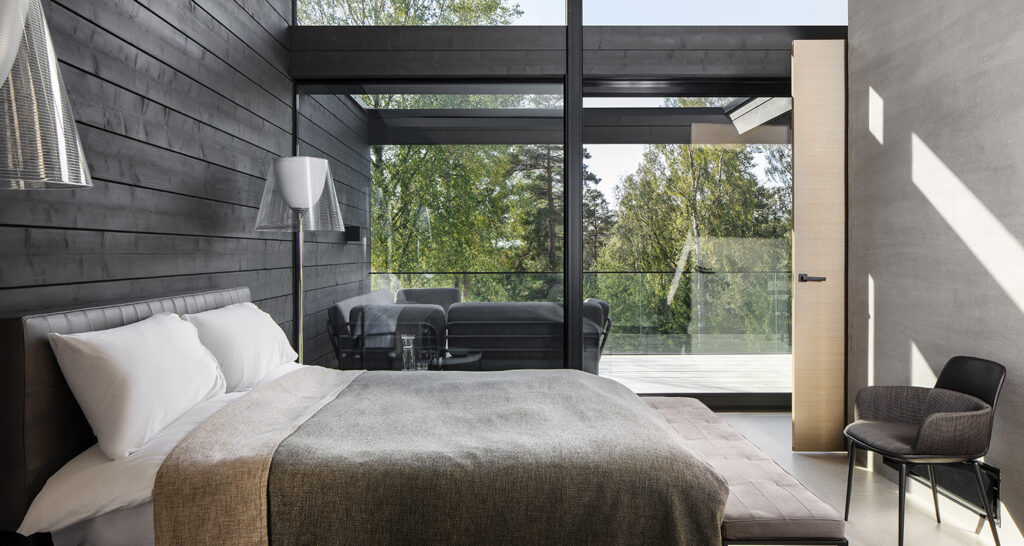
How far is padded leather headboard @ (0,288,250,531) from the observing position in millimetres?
1527

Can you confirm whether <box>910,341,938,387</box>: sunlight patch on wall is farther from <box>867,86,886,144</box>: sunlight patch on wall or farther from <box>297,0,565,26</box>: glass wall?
<box>297,0,565,26</box>: glass wall

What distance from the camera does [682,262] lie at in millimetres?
4137

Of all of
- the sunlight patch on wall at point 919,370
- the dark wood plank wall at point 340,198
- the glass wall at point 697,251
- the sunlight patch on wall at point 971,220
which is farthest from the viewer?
the glass wall at point 697,251

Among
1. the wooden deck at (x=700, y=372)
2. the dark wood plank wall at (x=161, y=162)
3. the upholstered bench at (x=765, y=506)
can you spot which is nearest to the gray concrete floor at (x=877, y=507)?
the wooden deck at (x=700, y=372)

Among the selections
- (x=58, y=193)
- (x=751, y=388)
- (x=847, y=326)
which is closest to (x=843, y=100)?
(x=847, y=326)

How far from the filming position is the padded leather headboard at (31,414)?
1.53 meters

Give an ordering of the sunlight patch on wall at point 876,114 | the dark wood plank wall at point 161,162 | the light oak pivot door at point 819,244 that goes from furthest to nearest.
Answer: the light oak pivot door at point 819,244, the sunlight patch on wall at point 876,114, the dark wood plank wall at point 161,162

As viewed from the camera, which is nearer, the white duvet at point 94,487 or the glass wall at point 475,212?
the white duvet at point 94,487

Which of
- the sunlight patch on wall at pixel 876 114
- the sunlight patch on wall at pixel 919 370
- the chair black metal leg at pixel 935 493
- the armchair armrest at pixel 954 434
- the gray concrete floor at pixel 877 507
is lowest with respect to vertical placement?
the gray concrete floor at pixel 877 507

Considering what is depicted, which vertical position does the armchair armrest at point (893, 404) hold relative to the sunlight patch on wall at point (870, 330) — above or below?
below

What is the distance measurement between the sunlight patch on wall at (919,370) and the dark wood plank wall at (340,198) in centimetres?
319

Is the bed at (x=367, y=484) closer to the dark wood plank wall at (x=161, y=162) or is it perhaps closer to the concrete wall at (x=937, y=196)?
the dark wood plank wall at (x=161, y=162)

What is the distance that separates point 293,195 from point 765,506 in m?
2.66

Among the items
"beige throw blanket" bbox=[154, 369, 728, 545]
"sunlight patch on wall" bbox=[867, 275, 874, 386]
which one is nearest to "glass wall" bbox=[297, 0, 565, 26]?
"sunlight patch on wall" bbox=[867, 275, 874, 386]
